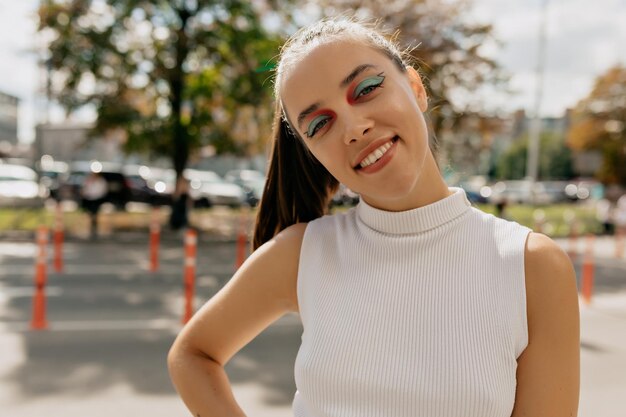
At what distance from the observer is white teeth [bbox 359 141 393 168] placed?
138 centimetres

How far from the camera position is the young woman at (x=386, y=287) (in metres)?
1.27

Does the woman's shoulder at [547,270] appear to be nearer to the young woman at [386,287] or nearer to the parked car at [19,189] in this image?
the young woman at [386,287]

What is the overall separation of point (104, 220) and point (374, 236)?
73.6ft

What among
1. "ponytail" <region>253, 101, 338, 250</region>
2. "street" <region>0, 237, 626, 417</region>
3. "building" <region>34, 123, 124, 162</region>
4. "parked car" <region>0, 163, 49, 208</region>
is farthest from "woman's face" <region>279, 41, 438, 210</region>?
"building" <region>34, 123, 124, 162</region>

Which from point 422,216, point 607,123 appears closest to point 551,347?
point 422,216

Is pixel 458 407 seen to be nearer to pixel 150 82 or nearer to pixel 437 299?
pixel 437 299

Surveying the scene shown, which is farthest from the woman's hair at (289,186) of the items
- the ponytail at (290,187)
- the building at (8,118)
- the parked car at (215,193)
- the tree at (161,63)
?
the building at (8,118)

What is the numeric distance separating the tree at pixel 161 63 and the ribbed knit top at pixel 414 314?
1665cm

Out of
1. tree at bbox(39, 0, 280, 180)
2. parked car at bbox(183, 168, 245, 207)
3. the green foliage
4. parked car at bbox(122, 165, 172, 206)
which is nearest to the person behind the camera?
tree at bbox(39, 0, 280, 180)

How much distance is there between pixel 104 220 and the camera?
22750 millimetres

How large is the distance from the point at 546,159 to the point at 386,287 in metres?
92.3

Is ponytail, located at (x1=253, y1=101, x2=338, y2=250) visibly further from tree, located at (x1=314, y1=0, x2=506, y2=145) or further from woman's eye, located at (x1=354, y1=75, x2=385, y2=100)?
tree, located at (x1=314, y1=0, x2=506, y2=145)

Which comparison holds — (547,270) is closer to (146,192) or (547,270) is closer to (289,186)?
(289,186)

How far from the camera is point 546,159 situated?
88.3 m
